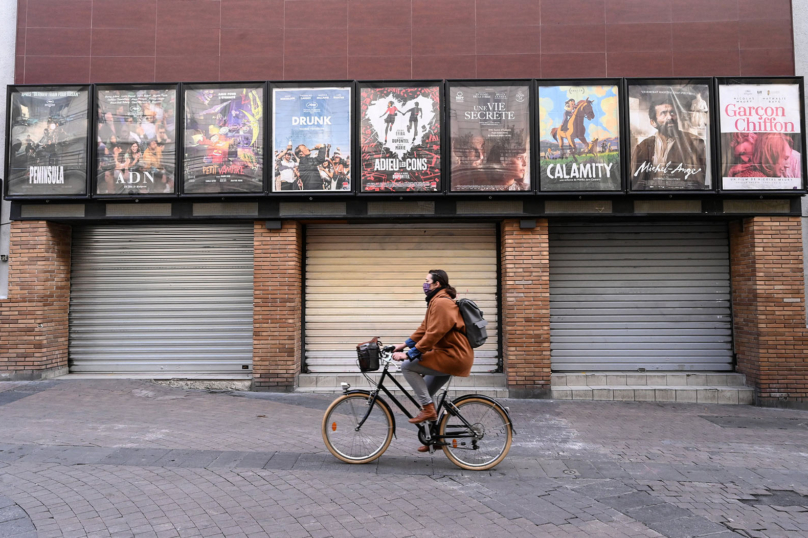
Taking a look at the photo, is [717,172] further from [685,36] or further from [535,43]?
[535,43]

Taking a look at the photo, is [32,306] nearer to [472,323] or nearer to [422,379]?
[422,379]

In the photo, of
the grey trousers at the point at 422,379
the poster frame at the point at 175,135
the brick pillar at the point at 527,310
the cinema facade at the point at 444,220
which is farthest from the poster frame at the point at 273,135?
the grey trousers at the point at 422,379

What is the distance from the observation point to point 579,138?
9.29 metres

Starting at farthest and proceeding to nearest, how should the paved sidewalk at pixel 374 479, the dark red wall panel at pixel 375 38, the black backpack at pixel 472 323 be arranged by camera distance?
the dark red wall panel at pixel 375 38, the black backpack at pixel 472 323, the paved sidewalk at pixel 374 479

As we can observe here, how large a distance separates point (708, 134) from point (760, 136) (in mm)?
900

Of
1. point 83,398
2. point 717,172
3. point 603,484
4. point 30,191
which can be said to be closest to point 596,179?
point 717,172

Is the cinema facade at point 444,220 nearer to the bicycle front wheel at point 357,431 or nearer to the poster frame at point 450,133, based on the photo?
the poster frame at point 450,133

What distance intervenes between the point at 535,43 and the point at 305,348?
719 centimetres

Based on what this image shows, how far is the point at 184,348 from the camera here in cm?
1014

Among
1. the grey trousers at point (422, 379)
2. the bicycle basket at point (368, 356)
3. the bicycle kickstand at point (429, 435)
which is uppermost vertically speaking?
the bicycle basket at point (368, 356)

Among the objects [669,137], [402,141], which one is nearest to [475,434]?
[402,141]

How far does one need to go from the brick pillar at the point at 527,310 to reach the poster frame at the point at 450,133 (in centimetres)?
63

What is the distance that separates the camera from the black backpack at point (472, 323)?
5.34m

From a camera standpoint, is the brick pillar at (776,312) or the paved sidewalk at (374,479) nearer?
the paved sidewalk at (374,479)
